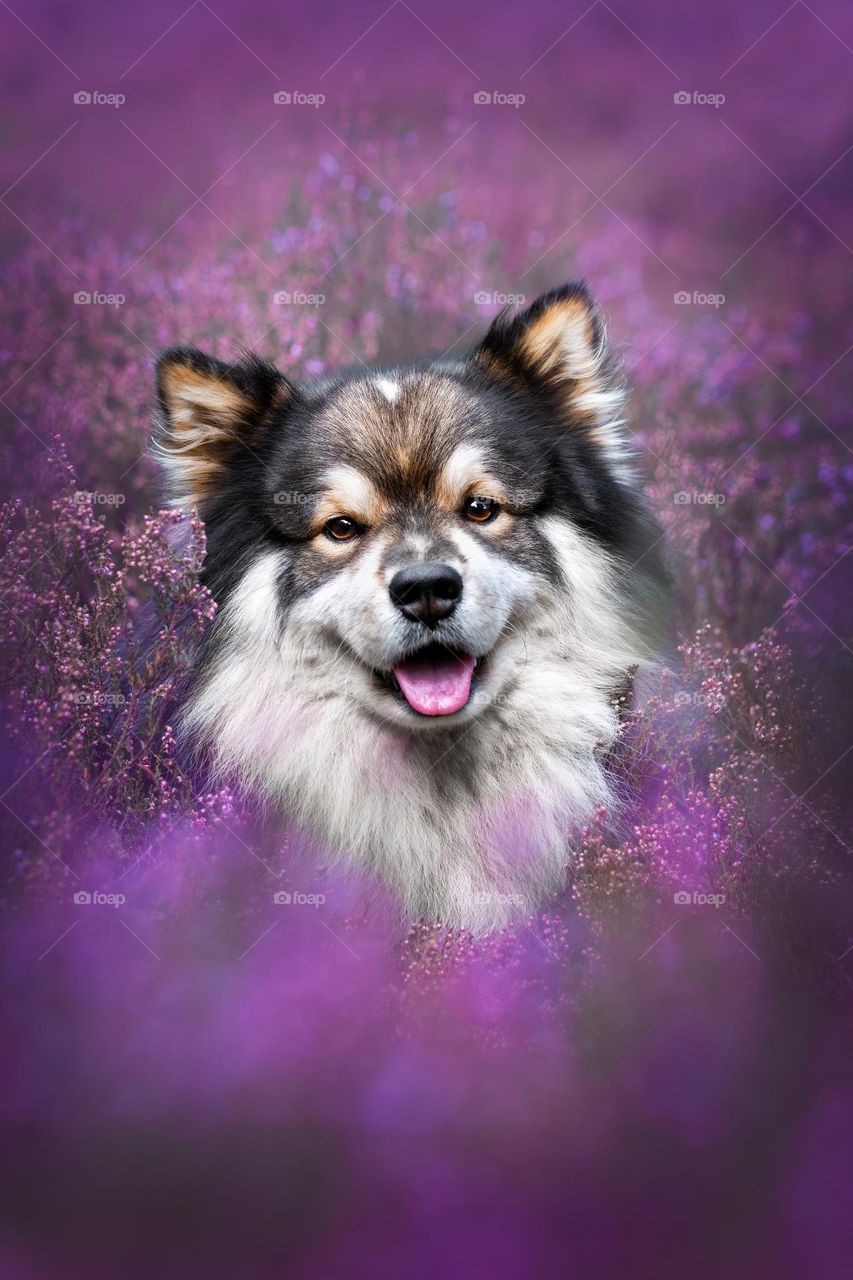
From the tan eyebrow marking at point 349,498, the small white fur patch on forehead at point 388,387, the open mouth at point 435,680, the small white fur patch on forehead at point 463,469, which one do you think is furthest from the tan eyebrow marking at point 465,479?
the open mouth at point 435,680

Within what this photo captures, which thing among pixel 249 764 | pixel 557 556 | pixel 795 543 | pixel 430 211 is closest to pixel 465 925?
pixel 249 764

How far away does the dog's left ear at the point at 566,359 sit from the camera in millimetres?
4621

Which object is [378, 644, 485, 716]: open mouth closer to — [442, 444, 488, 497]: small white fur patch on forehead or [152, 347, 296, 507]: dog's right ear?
[442, 444, 488, 497]: small white fur patch on forehead

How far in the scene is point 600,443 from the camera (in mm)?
4832

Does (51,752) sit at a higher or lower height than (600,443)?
lower

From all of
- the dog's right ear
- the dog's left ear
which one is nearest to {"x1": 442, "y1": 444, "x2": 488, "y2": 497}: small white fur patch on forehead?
the dog's left ear

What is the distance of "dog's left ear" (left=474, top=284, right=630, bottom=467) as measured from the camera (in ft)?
15.2

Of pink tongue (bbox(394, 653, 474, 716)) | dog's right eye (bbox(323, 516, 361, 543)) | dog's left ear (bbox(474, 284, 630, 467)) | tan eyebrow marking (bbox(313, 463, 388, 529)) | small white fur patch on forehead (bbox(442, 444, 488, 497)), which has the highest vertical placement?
dog's left ear (bbox(474, 284, 630, 467))

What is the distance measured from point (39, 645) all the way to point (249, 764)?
86 cm

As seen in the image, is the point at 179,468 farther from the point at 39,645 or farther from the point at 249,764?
the point at 249,764

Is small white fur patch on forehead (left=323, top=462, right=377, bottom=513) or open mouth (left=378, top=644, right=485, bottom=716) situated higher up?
small white fur patch on forehead (left=323, top=462, right=377, bottom=513)

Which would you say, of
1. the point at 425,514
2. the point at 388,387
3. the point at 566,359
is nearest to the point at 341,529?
the point at 425,514

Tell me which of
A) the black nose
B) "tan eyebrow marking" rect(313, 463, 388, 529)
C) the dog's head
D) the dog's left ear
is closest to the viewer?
the black nose

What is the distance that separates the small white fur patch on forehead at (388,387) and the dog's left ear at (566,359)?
0.39 meters
